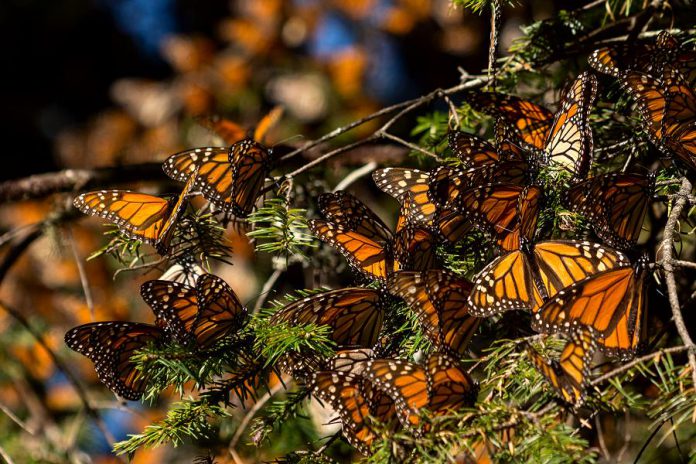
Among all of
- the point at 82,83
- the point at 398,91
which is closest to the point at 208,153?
the point at 398,91

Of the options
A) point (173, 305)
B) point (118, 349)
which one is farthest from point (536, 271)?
point (118, 349)

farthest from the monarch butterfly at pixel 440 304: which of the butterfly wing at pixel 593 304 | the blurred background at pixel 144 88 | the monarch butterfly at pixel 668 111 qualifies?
the blurred background at pixel 144 88

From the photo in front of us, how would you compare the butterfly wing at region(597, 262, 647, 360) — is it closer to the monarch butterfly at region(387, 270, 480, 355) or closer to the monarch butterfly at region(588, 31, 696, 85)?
the monarch butterfly at region(387, 270, 480, 355)

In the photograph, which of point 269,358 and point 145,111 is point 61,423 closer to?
point 145,111

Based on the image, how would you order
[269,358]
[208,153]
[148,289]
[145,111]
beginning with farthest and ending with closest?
[145,111] → [208,153] → [148,289] → [269,358]

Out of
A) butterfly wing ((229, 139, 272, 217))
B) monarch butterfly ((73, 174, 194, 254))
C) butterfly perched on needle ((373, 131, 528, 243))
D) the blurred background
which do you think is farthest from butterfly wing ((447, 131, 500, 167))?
the blurred background
